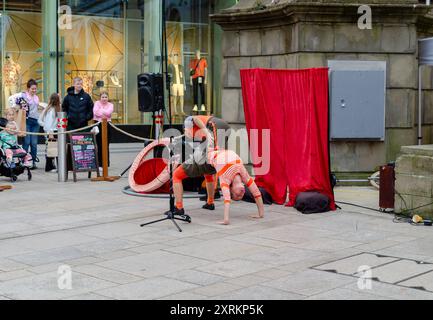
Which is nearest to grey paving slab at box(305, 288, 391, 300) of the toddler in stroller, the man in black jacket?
the toddler in stroller

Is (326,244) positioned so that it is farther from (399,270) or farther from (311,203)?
(311,203)

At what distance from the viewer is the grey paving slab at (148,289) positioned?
20.8 feet

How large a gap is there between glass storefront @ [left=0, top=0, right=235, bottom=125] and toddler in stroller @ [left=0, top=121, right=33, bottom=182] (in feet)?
23.3

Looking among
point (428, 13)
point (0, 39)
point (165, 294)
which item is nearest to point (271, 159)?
point (428, 13)

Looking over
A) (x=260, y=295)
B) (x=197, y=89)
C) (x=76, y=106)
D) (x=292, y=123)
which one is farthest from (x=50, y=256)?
(x=197, y=89)

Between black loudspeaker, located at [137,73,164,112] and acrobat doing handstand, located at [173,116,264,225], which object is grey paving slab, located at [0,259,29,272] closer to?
acrobat doing handstand, located at [173,116,264,225]

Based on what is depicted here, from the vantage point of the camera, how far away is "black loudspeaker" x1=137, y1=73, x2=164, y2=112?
1349 centimetres

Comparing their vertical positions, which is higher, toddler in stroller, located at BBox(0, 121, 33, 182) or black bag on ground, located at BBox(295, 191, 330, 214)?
toddler in stroller, located at BBox(0, 121, 33, 182)

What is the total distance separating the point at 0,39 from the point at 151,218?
43.6 feet

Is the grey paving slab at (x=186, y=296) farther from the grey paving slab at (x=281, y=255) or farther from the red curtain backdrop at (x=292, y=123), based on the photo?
the red curtain backdrop at (x=292, y=123)

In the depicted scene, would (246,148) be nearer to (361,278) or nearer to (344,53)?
(344,53)

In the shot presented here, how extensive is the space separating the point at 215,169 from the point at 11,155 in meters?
5.75

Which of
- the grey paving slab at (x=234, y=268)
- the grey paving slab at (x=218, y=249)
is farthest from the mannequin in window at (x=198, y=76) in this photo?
the grey paving slab at (x=234, y=268)

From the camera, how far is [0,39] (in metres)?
21.8
